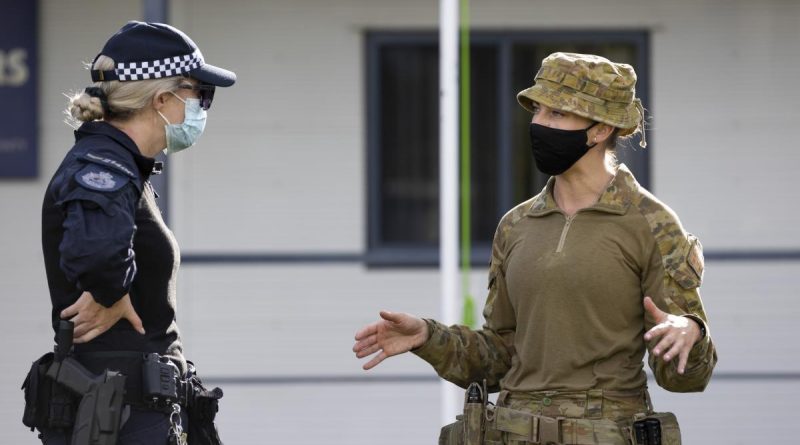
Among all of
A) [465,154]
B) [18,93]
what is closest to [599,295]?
[465,154]

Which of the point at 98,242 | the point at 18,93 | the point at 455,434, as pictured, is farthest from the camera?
the point at 18,93

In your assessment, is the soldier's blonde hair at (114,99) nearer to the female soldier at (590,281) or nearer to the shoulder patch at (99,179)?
the shoulder patch at (99,179)

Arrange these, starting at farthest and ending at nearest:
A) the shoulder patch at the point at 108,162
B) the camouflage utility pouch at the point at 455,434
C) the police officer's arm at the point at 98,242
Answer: the camouflage utility pouch at the point at 455,434
the shoulder patch at the point at 108,162
the police officer's arm at the point at 98,242

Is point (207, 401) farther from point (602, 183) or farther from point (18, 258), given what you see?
point (18, 258)

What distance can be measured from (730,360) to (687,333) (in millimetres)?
4329

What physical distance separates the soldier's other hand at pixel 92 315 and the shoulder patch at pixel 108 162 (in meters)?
0.31

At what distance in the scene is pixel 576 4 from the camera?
7.15 meters

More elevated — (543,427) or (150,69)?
(150,69)

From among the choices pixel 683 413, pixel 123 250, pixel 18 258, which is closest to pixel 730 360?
pixel 683 413

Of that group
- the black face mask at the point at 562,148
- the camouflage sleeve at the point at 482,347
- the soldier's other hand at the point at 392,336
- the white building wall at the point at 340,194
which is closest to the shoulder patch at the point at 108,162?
the soldier's other hand at the point at 392,336

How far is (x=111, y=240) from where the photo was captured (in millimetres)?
2934

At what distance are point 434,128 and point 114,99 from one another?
414 centimetres

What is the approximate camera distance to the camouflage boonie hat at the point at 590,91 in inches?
130

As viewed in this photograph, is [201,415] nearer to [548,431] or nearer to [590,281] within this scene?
[548,431]
